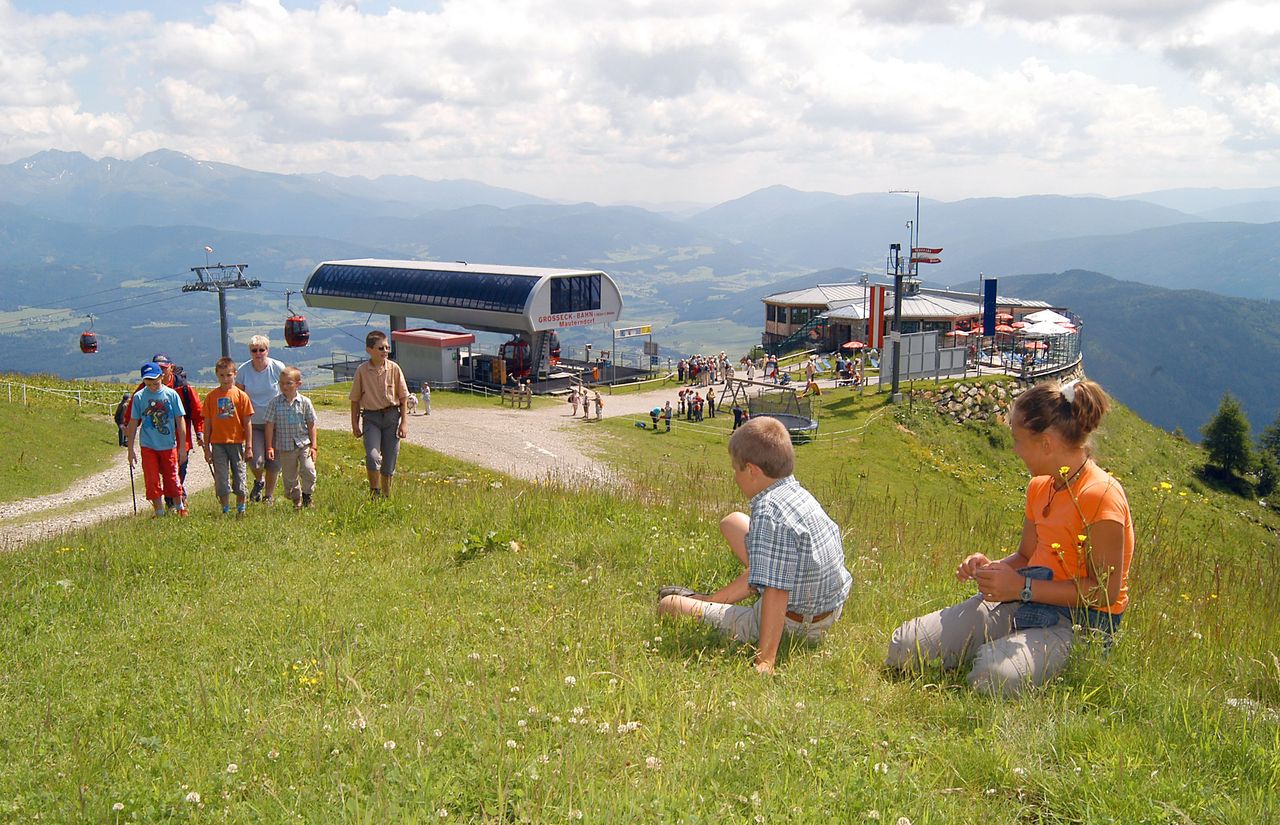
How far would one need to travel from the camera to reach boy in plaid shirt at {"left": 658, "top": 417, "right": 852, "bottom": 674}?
472cm

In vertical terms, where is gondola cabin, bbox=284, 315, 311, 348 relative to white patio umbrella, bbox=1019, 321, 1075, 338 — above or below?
above

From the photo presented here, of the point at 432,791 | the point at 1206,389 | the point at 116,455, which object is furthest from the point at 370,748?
the point at 1206,389

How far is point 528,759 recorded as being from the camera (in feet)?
11.1

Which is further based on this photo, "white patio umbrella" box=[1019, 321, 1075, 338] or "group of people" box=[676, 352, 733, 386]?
"white patio umbrella" box=[1019, 321, 1075, 338]

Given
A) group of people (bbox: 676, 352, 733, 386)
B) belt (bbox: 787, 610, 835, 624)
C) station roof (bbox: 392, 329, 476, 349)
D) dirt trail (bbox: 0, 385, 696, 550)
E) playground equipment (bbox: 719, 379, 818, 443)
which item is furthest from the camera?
station roof (bbox: 392, 329, 476, 349)

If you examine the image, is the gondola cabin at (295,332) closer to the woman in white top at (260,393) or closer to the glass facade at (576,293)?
the glass facade at (576,293)

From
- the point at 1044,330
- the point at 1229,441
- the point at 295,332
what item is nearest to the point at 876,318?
the point at 1044,330

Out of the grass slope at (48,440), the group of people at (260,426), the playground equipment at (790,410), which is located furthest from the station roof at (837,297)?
the group of people at (260,426)

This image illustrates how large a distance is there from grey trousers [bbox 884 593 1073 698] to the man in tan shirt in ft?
23.7

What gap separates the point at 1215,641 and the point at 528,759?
3744mm

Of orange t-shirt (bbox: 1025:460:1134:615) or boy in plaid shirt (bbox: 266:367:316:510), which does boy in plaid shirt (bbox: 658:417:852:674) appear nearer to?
orange t-shirt (bbox: 1025:460:1134:615)

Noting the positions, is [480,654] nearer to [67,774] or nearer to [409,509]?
[67,774]

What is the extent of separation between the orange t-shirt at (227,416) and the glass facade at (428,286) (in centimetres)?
4294

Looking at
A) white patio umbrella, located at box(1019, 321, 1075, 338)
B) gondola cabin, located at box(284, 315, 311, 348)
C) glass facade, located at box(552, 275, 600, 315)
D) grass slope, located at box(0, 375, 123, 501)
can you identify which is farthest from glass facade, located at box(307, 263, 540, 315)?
grass slope, located at box(0, 375, 123, 501)
